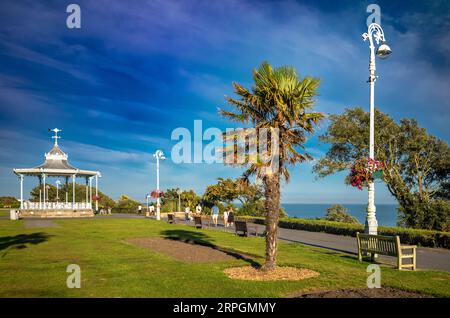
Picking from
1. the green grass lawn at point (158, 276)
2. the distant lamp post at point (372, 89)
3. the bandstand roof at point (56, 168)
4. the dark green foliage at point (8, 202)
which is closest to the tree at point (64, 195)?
the dark green foliage at point (8, 202)

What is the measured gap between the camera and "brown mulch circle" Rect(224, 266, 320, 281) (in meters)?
9.60

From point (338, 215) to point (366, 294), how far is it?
2541 cm

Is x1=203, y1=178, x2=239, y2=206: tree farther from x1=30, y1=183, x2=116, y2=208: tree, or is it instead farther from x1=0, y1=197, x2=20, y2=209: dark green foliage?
x1=0, y1=197, x2=20, y2=209: dark green foliage

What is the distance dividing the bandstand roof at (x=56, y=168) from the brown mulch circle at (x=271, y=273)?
3594 cm

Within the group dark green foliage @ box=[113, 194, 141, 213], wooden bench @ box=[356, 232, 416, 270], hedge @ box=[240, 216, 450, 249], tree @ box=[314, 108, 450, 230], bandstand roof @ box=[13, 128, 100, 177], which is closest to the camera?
wooden bench @ box=[356, 232, 416, 270]

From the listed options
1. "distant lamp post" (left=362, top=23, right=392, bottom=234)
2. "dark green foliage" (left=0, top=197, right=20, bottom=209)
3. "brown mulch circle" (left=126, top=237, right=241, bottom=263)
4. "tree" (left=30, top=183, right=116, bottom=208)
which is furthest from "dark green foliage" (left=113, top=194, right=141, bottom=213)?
"distant lamp post" (left=362, top=23, right=392, bottom=234)

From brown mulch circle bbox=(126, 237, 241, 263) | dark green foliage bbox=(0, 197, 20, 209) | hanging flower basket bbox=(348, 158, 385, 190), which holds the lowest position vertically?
dark green foliage bbox=(0, 197, 20, 209)

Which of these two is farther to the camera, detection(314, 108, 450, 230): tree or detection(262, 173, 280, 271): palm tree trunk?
detection(314, 108, 450, 230): tree

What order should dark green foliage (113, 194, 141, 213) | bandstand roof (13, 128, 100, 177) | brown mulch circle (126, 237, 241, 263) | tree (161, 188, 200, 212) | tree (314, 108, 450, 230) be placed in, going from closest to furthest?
brown mulch circle (126, 237, 241, 263) < tree (314, 108, 450, 230) < bandstand roof (13, 128, 100, 177) < tree (161, 188, 200, 212) < dark green foliage (113, 194, 141, 213)

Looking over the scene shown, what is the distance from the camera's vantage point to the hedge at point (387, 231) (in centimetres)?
1705

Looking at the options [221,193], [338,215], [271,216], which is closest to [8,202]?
Result: [221,193]

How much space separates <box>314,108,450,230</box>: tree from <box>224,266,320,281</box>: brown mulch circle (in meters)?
20.7

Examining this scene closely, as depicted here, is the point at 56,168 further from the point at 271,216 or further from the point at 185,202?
the point at 271,216

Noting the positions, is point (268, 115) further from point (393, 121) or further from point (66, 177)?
point (66, 177)
